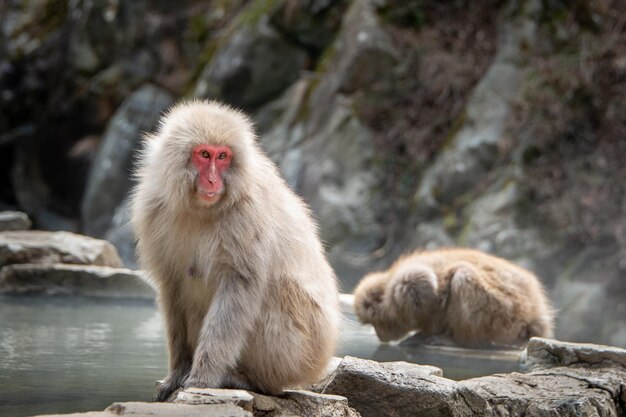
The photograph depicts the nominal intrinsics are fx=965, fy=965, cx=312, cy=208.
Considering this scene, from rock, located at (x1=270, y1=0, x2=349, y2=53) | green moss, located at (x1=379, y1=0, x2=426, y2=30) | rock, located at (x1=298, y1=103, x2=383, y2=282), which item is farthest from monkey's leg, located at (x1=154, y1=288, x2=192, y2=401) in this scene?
rock, located at (x1=270, y1=0, x2=349, y2=53)

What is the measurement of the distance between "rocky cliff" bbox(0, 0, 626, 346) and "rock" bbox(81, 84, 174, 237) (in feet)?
0.10

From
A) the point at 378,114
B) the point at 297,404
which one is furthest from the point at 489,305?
the point at 378,114

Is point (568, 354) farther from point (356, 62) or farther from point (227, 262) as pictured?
point (356, 62)

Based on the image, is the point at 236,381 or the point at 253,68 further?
the point at 253,68

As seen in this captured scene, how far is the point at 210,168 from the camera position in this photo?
3.79 m

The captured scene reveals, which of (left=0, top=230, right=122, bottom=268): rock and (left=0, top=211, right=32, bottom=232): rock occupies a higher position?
(left=0, top=211, right=32, bottom=232): rock

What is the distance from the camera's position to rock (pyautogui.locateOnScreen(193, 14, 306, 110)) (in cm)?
1370

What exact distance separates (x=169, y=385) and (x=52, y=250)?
4083 millimetres

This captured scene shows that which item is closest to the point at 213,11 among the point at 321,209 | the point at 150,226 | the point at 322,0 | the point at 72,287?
the point at 322,0

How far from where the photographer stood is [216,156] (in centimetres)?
381

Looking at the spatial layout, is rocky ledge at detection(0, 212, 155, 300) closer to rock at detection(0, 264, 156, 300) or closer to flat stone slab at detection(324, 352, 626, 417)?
rock at detection(0, 264, 156, 300)

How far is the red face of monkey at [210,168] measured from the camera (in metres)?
3.73

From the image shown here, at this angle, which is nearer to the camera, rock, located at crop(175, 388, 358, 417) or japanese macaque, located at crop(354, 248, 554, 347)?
rock, located at crop(175, 388, 358, 417)

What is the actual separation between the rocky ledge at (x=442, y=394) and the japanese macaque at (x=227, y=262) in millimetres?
164
